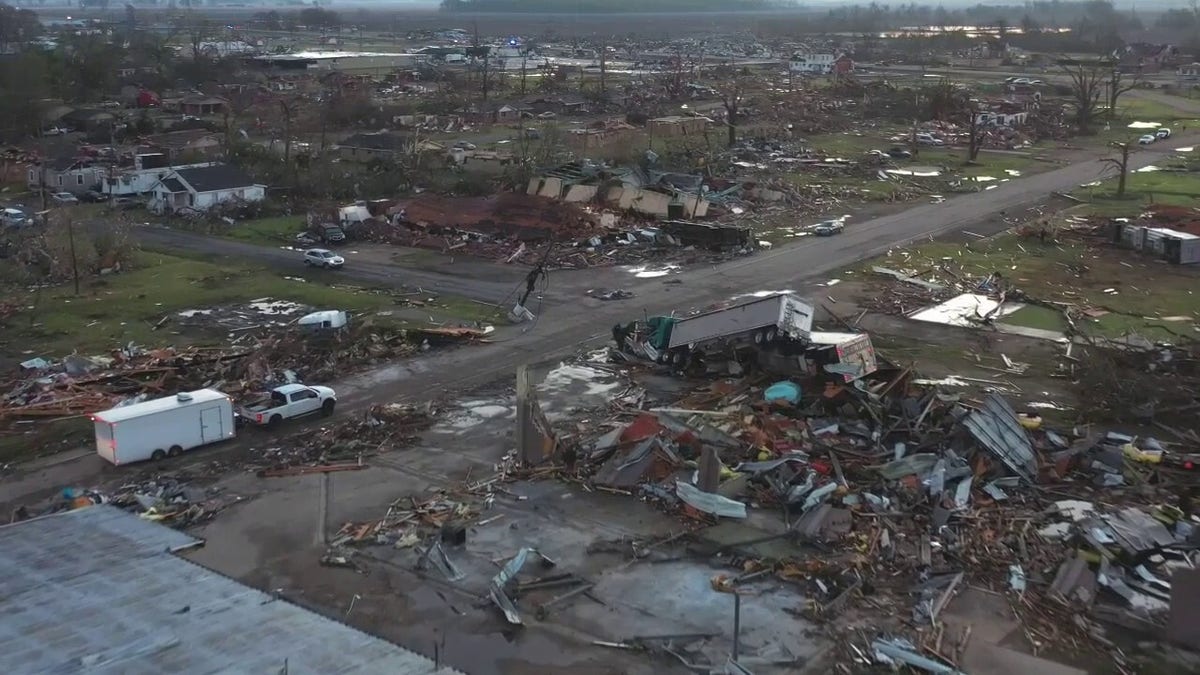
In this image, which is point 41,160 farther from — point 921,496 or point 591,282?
point 921,496

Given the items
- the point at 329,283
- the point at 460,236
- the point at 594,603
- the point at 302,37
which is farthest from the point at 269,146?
the point at 302,37

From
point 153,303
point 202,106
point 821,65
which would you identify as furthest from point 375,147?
point 821,65

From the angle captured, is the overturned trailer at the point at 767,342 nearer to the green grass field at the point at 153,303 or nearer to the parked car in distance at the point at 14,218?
the green grass field at the point at 153,303

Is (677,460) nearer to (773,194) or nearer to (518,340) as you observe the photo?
(518,340)

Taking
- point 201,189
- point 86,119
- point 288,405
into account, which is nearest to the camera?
point 288,405

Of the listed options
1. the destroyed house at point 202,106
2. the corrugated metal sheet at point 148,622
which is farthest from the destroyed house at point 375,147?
the corrugated metal sheet at point 148,622

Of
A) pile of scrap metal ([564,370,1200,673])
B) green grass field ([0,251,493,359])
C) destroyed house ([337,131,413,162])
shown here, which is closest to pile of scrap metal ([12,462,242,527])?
pile of scrap metal ([564,370,1200,673])
